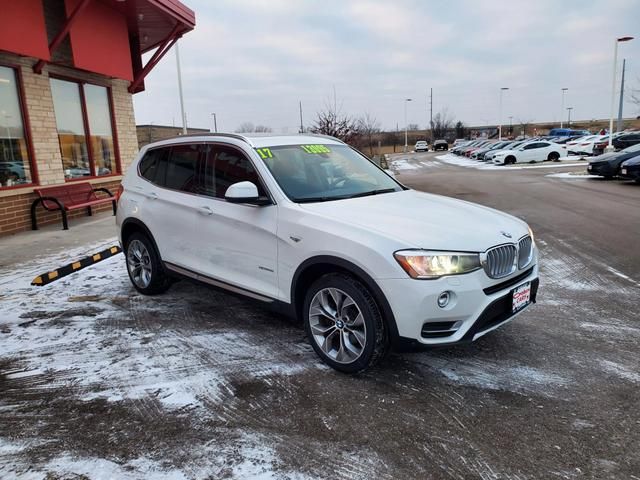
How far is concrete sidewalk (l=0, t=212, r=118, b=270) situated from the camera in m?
7.82

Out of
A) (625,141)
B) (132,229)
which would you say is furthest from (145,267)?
(625,141)

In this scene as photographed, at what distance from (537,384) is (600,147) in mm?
31629

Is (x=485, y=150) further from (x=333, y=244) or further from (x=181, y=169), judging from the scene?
(x=333, y=244)

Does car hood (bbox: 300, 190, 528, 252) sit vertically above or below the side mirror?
below

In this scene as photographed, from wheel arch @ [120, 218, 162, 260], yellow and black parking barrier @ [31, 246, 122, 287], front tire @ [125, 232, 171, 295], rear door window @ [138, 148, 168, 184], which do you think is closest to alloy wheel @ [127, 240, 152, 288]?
front tire @ [125, 232, 171, 295]

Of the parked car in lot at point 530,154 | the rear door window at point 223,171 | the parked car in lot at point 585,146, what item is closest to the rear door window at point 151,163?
the rear door window at point 223,171

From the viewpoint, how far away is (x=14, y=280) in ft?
20.9

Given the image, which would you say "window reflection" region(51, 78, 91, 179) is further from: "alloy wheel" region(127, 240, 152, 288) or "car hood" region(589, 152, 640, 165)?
"car hood" region(589, 152, 640, 165)

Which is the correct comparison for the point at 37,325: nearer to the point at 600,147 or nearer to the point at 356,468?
the point at 356,468

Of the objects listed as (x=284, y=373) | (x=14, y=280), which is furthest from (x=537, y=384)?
(x=14, y=280)

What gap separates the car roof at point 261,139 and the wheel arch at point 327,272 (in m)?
1.39

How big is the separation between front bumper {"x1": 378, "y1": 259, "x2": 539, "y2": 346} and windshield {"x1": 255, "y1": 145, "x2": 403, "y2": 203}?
48.7 inches

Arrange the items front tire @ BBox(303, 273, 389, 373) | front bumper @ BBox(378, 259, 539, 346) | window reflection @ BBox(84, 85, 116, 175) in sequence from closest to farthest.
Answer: front bumper @ BBox(378, 259, 539, 346), front tire @ BBox(303, 273, 389, 373), window reflection @ BBox(84, 85, 116, 175)

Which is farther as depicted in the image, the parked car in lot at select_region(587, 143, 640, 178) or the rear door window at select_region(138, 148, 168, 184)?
the parked car in lot at select_region(587, 143, 640, 178)
